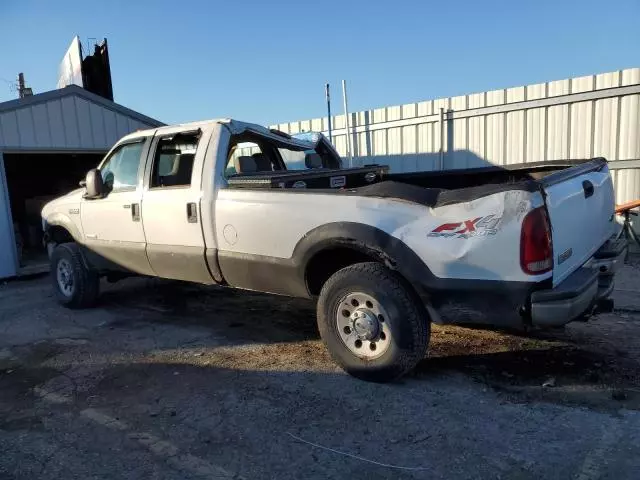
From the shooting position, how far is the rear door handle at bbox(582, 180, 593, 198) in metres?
3.65

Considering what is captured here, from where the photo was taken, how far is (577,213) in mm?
3496

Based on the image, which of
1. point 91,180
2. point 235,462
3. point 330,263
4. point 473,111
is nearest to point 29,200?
point 91,180

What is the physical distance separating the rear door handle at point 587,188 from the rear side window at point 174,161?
10.9 feet

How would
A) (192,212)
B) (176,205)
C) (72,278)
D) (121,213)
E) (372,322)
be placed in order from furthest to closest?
(72,278)
(121,213)
(176,205)
(192,212)
(372,322)

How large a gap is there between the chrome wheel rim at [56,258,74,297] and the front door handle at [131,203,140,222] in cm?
160

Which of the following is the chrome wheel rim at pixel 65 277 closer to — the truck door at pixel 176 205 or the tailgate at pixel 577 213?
the truck door at pixel 176 205

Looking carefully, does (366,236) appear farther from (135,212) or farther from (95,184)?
(95,184)

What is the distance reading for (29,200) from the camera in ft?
46.2

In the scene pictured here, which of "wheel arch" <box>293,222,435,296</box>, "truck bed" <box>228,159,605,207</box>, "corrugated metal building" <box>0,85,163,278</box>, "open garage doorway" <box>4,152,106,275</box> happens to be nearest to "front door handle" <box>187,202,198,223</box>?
"truck bed" <box>228,159,605,207</box>

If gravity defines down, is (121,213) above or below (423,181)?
below

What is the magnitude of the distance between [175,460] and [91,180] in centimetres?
373

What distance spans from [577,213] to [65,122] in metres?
8.70

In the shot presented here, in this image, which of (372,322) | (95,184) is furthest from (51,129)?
(372,322)

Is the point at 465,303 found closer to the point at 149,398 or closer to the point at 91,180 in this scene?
the point at 149,398
